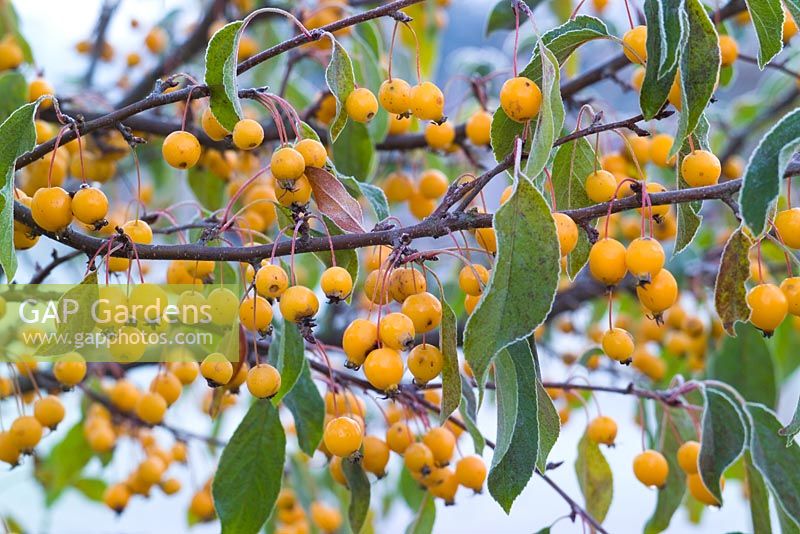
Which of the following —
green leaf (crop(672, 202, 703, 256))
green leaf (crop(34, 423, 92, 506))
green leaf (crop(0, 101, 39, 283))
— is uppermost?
green leaf (crop(34, 423, 92, 506))

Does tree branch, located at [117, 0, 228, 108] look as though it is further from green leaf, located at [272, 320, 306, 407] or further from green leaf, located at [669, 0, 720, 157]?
green leaf, located at [669, 0, 720, 157]

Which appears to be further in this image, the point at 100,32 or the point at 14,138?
the point at 100,32

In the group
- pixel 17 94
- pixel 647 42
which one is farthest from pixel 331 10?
pixel 647 42

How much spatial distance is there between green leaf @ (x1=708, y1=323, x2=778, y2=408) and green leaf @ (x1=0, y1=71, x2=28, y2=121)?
1.14 meters

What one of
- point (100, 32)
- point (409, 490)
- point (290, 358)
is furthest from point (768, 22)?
point (100, 32)

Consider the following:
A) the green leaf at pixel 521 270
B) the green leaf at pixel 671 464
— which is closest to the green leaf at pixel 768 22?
the green leaf at pixel 521 270

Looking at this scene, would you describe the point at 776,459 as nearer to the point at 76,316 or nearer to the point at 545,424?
the point at 545,424

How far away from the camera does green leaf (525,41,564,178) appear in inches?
28.6

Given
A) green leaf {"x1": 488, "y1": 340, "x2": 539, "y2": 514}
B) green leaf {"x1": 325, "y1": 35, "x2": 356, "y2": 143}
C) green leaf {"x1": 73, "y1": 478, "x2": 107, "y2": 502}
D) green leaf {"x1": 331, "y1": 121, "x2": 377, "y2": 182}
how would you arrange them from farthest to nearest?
green leaf {"x1": 73, "y1": 478, "x2": 107, "y2": 502} < green leaf {"x1": 331, "y1": 121, "x2": 377, "y2": 182} < green leaf {"x1": 325, "y1": 35, "x2": 356, "y2": 143} < green leaf {"x1": 488, "y1": 340, "x2": 539, "y2": 514}

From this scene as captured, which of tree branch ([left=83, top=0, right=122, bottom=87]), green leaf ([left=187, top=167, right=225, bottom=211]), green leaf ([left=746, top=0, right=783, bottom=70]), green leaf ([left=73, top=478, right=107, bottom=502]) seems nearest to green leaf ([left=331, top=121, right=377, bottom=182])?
green leaf ([left=187, top=167, right=225, bottom=211])

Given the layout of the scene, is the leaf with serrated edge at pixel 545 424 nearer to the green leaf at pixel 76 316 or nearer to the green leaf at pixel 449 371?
the green leaf at pixel 449 371

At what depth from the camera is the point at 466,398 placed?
1.00 meters

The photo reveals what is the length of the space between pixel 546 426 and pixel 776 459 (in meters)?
0.31

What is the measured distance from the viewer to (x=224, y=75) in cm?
81
